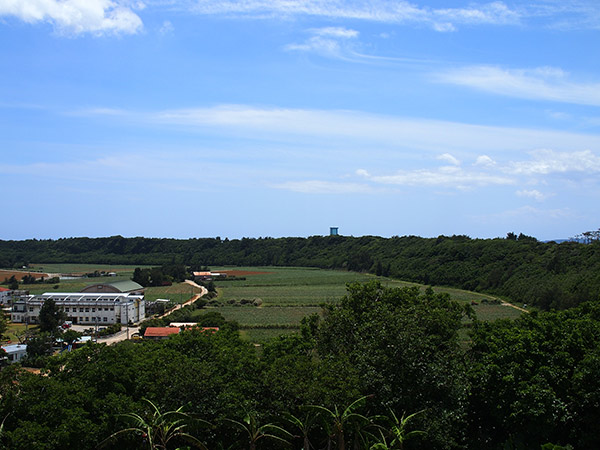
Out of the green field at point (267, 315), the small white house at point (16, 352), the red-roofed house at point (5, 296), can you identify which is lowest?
the green field at point (267, 315)

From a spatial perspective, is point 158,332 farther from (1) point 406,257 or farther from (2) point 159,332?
(1) point 406,257

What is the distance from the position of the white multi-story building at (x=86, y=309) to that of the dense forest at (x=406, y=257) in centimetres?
3877

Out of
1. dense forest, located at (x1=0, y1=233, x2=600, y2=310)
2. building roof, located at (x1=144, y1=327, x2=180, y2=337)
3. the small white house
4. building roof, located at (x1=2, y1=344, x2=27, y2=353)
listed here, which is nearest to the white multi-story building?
building roof, located at (x1=144, y1=327, x2=180, y2=337)

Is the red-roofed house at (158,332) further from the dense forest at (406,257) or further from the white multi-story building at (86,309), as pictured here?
the dense forest at (406,257)

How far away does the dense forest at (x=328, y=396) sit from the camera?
43.4 feet

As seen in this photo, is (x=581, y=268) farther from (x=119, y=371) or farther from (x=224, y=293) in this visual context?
(x=119, y=371)

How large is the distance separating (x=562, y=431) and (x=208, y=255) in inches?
4827

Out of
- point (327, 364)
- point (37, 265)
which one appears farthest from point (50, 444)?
point (37, 265)

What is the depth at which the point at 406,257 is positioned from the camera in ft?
328

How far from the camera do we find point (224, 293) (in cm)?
7469

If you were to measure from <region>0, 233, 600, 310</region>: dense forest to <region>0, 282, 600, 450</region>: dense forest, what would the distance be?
1275 inches

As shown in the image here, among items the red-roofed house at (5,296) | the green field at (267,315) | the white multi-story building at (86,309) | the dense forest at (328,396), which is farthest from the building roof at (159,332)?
the red-roofed house at (5,296)

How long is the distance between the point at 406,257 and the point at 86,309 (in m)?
61.2

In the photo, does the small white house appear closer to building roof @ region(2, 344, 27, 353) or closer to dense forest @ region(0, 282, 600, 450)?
building roof @ region(2, 344, 27, 353)
